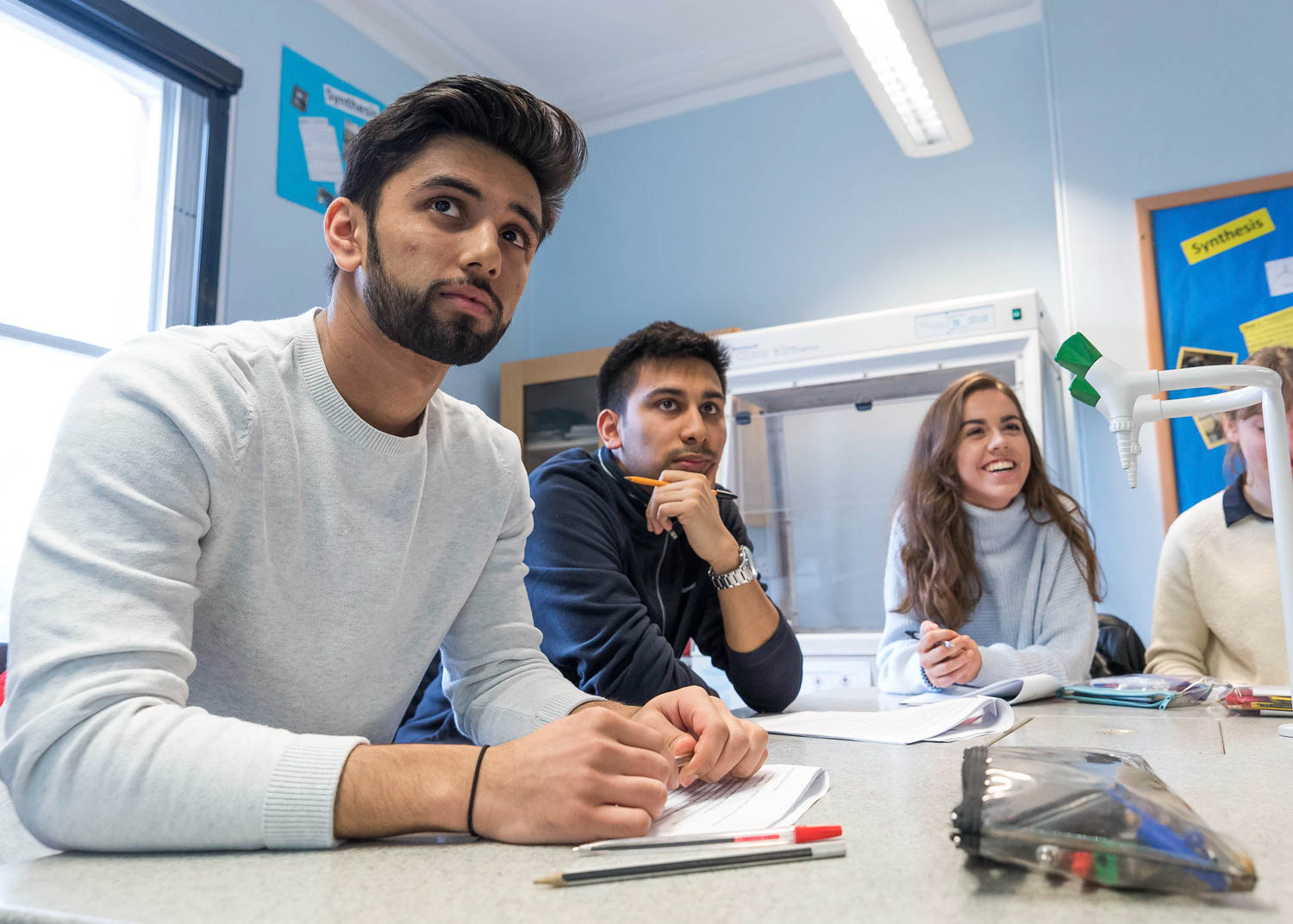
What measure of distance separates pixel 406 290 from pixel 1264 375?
3.31 feet

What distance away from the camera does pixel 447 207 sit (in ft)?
3.27

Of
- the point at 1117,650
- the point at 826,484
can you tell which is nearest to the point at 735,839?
the point at 1117,650

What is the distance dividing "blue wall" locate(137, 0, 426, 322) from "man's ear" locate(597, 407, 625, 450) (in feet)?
3.46

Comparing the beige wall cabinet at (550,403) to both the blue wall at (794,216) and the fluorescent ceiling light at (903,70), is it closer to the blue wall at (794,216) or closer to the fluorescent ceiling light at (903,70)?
the blue wall at (794,216)

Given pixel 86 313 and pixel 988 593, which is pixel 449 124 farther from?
pixel 86 313

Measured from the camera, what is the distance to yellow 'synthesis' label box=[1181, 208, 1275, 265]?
2377 mm

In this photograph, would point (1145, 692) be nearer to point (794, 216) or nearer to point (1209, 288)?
point (1209, 288)

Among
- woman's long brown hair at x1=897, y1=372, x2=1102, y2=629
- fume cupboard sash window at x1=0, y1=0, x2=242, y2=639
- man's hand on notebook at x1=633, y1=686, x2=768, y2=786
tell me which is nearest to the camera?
man's hand on notebook at x1=633, y1=686, x2=768, y2=786

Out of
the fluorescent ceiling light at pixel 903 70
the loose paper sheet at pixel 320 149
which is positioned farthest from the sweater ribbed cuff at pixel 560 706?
the loose paper sheet at pixel 320 149

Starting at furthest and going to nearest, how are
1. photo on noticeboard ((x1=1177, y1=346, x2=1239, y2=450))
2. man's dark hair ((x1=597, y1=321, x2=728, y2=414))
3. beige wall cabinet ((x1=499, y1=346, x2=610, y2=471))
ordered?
beige wall cabinet ((x1=499, y1=346, x2=610, y2=471))
photo on noticeboard ((x1=1177, y1=346, x2=1239, y2=450))
man's dark hair ((x1=597, y1=321, x2=728, y2=414))

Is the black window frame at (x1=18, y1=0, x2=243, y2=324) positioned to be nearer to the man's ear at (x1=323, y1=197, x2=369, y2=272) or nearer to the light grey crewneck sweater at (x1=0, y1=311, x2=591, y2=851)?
the man's ear at (x1=323, y1=197, x2=369, y2=272)

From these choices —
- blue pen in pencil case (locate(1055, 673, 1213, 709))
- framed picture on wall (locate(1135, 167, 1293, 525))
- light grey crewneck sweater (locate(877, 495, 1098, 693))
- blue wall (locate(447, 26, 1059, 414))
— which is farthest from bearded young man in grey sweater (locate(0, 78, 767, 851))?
blue wall (locate(447, 26, 1059, 414))

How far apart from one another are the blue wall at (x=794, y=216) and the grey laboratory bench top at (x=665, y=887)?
2.56 metres

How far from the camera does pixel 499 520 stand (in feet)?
3.51
